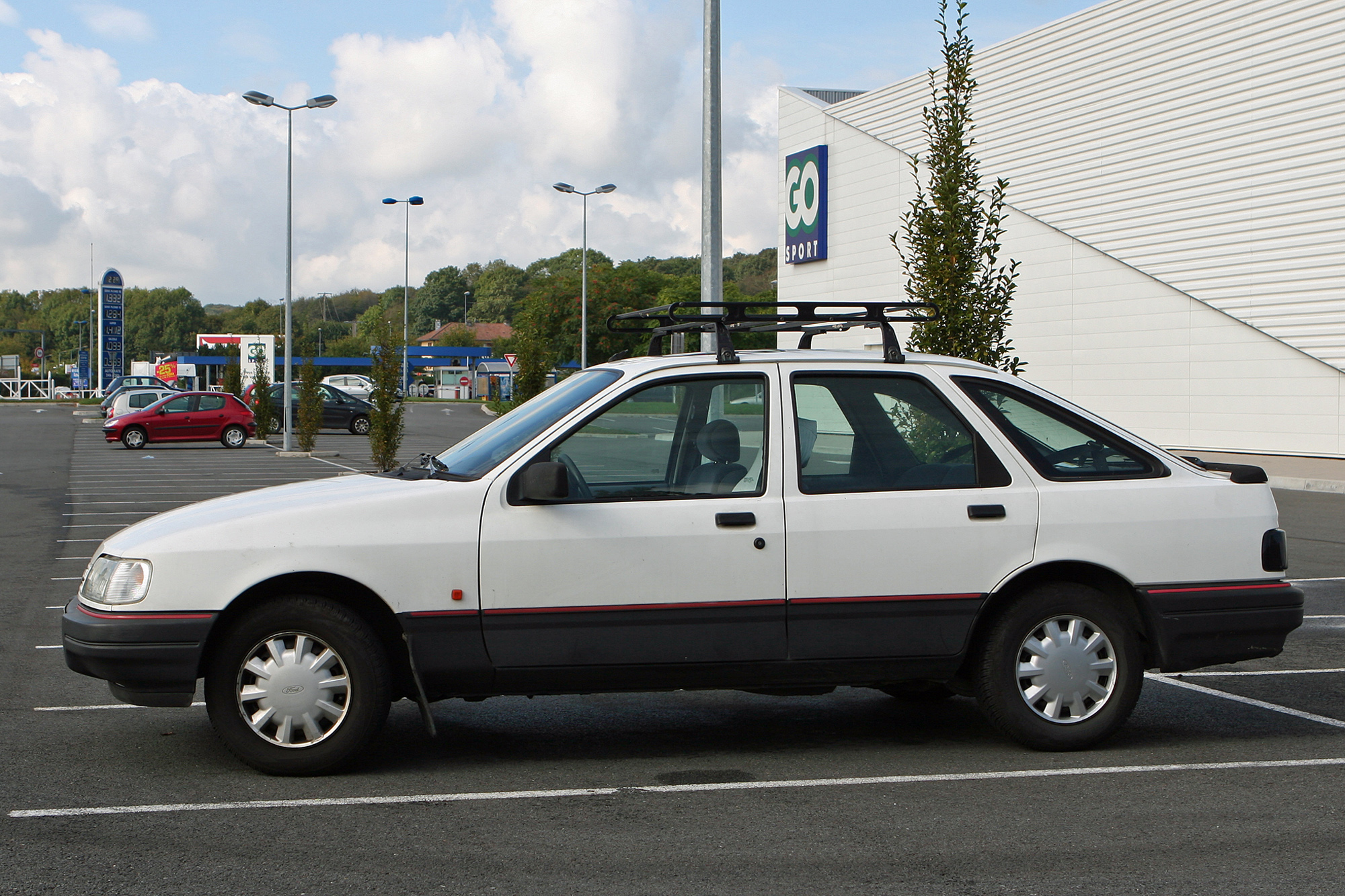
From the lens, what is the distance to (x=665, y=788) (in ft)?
16.8

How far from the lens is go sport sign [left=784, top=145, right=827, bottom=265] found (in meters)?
40.9

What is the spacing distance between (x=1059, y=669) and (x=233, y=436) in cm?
3111

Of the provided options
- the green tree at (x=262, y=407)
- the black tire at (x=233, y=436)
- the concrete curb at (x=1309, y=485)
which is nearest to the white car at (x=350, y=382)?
the green tree at (x=262, y=407)

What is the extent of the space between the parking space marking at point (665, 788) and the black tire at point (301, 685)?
0.25m

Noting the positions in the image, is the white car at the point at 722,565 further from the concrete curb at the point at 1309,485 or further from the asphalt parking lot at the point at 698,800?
the concrete curb at the point at 1309,485

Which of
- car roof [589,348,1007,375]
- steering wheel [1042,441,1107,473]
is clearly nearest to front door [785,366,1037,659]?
car roof [589,348,1007,375]

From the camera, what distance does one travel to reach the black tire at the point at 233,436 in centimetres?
3362

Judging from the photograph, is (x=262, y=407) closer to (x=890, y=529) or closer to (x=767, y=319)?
(x=767, y=319)

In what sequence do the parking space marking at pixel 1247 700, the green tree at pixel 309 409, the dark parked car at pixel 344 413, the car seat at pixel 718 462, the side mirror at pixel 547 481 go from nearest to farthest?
the side mirror at pixel 547 481 < the car seat at pixel 718 462 < the parking space marking at pixel 1247 700 < the green tree at pixel 309 409 < the dark parked car at pixel 344 413

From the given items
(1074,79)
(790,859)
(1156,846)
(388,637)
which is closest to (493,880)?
(790,859)

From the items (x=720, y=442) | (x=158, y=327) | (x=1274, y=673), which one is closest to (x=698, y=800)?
(x=720, y=442)

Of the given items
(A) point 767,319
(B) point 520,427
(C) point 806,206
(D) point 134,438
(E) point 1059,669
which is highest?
(C) point 806,206

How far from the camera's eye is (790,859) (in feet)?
14.0

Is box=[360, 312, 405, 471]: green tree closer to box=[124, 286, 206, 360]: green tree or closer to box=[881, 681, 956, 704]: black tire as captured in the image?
box=[881, 681, 956, 704]: black tire
